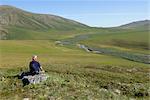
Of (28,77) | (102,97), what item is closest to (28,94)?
(28,77)

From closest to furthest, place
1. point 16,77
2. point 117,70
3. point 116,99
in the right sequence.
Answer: point 116,99 → point 16,77 → point 117,70

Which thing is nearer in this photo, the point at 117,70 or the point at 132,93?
the point at 132,93

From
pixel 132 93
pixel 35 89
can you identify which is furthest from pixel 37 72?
pixel 132 93

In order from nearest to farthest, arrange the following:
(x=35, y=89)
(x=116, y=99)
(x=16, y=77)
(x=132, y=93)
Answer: (x=116, y=99), (x=35, y=89), (x=132, y=93), (x=16, y=77)

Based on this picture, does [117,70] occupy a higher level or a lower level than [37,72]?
lower

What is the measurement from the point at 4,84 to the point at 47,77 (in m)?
3.70

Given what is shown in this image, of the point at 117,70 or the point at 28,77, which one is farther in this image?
the point at 117,70

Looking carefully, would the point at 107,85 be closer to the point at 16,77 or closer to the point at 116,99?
the point at 116,99

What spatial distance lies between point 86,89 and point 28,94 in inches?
194

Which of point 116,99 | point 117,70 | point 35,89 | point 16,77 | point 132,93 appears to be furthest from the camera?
point 117,70

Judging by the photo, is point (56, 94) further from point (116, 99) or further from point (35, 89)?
point (116, 99)

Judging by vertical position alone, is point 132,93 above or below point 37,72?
below

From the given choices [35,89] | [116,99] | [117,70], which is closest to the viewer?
[116,99]

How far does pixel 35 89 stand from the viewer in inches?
982
